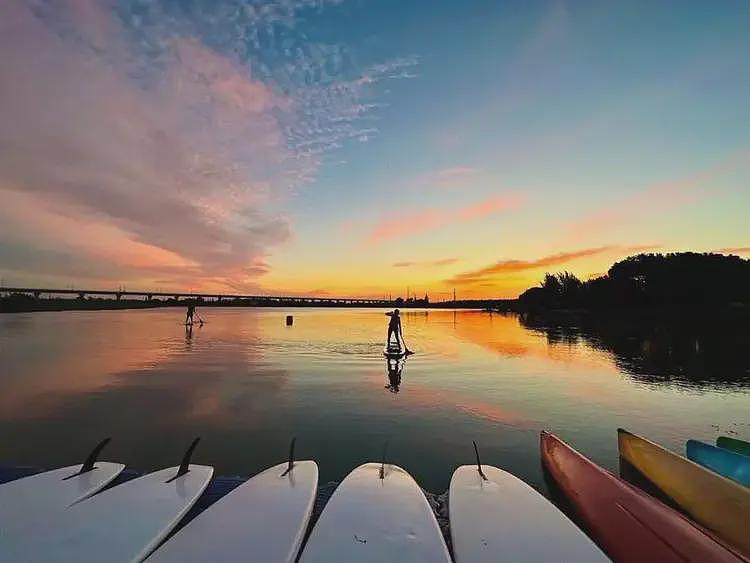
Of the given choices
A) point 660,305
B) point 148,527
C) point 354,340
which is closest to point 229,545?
point 148,527

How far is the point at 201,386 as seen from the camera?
12.1m

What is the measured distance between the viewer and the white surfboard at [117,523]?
3.55 m

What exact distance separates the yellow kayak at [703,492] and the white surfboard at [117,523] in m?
5.40

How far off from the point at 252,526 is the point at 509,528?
2.45m

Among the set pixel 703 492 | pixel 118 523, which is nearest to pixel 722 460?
pixel 703 492

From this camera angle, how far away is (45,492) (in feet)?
15.1

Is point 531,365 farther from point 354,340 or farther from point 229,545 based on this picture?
point 229,545

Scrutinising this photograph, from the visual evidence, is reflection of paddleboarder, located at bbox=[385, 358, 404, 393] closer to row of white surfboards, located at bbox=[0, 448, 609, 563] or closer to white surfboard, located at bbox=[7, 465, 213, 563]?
row of white surfboards, located at bbox=[0, 448, 609, 563]

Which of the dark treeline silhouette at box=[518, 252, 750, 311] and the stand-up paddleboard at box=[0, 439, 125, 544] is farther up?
the dark treeline silhouette at box=[518, 252, 750, 311]

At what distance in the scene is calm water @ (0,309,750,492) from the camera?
711 centimetres

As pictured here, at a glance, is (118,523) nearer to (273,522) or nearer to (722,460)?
(273,522)

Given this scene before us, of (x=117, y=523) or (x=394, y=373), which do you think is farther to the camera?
(x=394, y=373)

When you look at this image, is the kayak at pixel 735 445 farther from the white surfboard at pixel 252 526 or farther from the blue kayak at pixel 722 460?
the white surfboard at pixel 252 526

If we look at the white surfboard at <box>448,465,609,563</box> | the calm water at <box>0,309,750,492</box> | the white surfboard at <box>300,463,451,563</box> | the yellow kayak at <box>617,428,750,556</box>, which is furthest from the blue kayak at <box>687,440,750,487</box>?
the white surfboard at <box>300,463,451,563</box>
